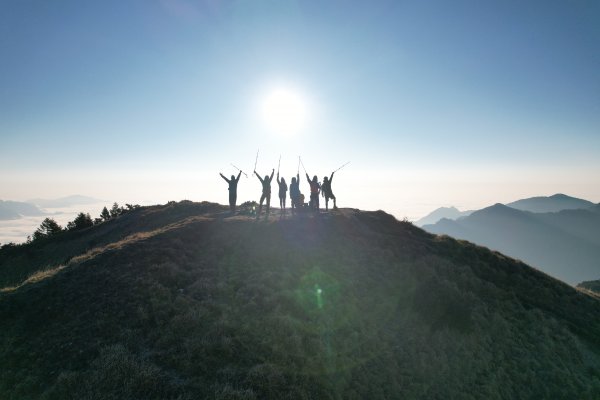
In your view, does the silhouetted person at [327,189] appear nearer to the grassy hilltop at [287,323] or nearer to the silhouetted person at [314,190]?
the silhouetted person at [314,190]

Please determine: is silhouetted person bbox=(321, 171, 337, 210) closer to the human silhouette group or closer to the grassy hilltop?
the human silhouette group

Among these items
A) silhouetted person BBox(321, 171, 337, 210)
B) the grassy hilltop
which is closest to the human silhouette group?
silhouetted person BBox(321, 171, 337, 210)

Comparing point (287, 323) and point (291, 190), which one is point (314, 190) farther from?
point (287, 323)

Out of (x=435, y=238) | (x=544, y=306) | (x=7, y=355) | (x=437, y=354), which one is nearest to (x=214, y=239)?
(x=7, y=355)

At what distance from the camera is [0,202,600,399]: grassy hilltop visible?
34.9 ft

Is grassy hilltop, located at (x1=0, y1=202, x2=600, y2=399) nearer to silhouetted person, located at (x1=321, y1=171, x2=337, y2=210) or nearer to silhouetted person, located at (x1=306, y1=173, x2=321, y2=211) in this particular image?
silhouetted person, located at (x1=306, y1=173, x2=321, y2=211)

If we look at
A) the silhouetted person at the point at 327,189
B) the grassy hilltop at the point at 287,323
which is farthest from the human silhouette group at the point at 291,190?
the grassy hilltop at the point at 287,323

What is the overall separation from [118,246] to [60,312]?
668 cm

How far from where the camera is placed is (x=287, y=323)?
13.7 metres

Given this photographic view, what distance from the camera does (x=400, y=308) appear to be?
58.4 ft

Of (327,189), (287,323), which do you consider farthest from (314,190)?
(287,323)

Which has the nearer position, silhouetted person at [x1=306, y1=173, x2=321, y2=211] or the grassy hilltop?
the grassy hilltop

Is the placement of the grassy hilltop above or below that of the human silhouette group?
below

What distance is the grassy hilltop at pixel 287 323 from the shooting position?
34.9 ft
